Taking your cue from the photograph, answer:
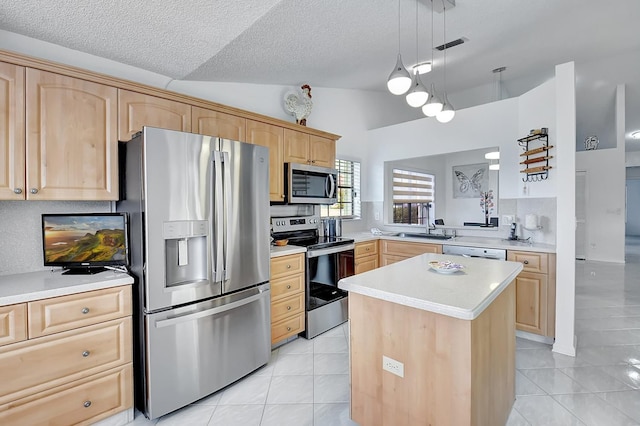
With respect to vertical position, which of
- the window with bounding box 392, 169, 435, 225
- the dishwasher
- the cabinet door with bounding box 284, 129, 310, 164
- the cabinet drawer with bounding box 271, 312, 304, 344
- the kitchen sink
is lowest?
the cabinet drawer with bounding box 271, 312, 304, 344

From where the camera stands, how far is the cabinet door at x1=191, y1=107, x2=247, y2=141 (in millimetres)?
2494

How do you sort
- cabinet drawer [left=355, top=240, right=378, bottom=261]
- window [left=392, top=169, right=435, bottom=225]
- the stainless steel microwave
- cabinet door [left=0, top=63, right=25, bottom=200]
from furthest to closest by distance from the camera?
window [left=392, top=169, right=435, bottom=225] < cabinet drawer [left=355, top=240, right=378, bottom=261] < the stainless steel microwave < cabinet door [left=0, top=63, right=25, bottom=200]

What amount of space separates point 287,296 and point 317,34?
2.29 meters

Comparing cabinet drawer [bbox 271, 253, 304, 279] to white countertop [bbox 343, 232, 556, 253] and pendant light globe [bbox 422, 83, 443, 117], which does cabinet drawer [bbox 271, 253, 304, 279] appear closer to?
white countertop [bbox 343, 232, 556, 253]

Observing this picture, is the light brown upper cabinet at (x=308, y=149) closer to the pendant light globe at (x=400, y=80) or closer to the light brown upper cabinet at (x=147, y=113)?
the light brown upper cabinet at (x=147, y=113)

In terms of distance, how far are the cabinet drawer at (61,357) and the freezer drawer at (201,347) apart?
0.56ft

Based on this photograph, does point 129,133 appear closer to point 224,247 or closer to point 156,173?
point 156,173

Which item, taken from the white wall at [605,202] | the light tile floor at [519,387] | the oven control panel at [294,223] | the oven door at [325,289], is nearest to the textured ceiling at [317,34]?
the oven control panel at [294,223]

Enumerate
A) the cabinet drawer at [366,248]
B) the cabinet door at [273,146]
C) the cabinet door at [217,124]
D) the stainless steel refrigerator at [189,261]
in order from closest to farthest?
1. the stainless steel refrigerator at [189,261]
2. the cabinet door at [217,124]
3. the cabinet door at [273,146]
4. the cabinet drawer at [366,248]

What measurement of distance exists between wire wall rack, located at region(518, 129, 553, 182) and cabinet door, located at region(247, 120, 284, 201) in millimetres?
2578

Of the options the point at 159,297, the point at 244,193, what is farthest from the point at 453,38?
the point at 159,297

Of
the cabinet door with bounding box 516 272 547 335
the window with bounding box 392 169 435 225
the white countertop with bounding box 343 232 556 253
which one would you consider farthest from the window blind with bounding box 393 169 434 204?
the cabinet door with bounding box 516 272 547 335

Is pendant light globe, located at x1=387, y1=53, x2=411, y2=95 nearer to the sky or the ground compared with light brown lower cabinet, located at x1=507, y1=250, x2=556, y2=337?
nearer to the sky

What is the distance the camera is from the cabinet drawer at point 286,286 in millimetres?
2681
